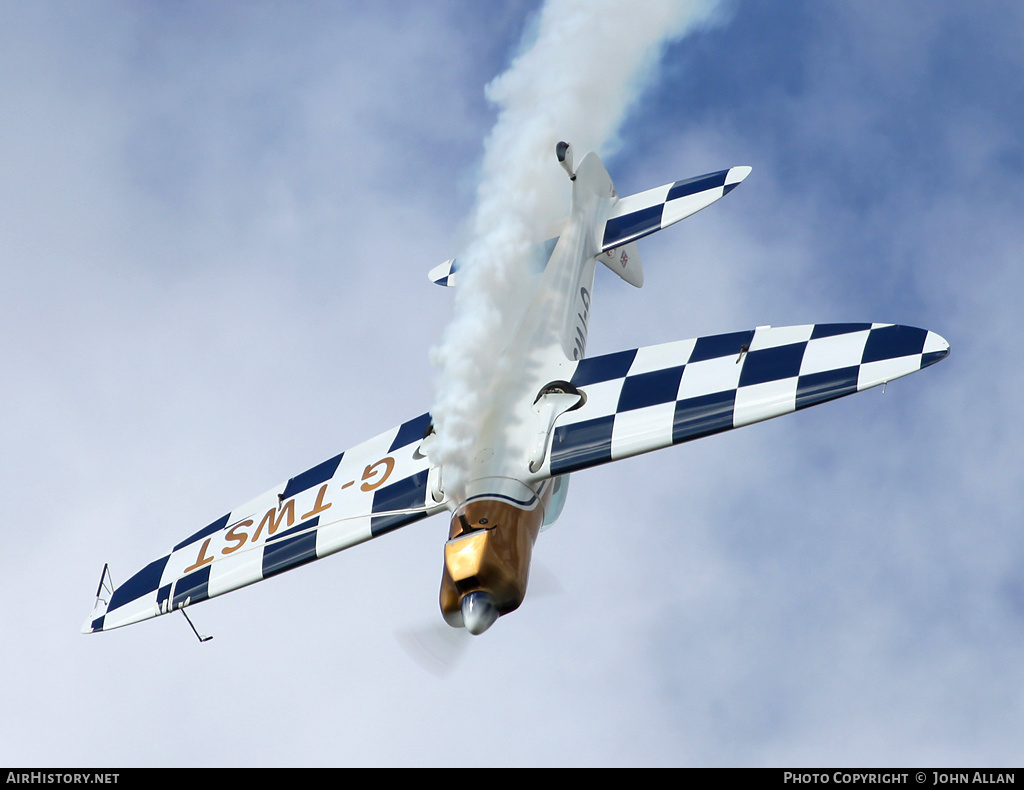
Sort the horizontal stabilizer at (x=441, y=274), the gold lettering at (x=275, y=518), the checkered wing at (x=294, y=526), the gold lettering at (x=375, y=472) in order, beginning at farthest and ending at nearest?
the horizontal stabilizer at (x=441, y=274)
the gold lettering at (x=275, y=518)
the gold lettering at (x=375, y=472)
the checkered wing at (x=294, y=526)

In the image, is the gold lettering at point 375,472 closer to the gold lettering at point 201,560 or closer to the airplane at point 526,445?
the airplane at point 526,445

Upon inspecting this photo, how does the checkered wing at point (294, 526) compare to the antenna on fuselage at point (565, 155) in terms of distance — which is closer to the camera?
the checkered wing at point (294, 526)

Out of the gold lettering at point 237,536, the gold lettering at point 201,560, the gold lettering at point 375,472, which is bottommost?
the gold lettering at point 201,560

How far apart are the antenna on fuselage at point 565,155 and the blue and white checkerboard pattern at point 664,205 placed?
34.7 inches

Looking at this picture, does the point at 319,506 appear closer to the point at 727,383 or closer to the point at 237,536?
the point at 237,536

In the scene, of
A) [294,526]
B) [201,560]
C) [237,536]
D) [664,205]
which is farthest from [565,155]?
[201,560]

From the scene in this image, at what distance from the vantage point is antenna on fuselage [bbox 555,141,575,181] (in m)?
11.0

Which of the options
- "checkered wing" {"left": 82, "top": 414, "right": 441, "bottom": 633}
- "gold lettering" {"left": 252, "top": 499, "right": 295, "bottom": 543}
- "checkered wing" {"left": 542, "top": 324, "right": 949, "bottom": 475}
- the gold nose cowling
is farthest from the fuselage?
"gold lettering" {"left": 252, "top": 499, "right": 295, "bottom": 543}

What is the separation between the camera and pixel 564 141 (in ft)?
36.6

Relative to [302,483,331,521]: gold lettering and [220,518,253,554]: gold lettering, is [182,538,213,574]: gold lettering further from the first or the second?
[302,483,331,521]: gold lettering

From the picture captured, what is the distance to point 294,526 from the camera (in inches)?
384

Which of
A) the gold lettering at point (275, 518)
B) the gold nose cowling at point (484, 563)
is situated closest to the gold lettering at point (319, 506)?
the gold lettering at point (275, 518)

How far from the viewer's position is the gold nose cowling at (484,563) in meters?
8.22
